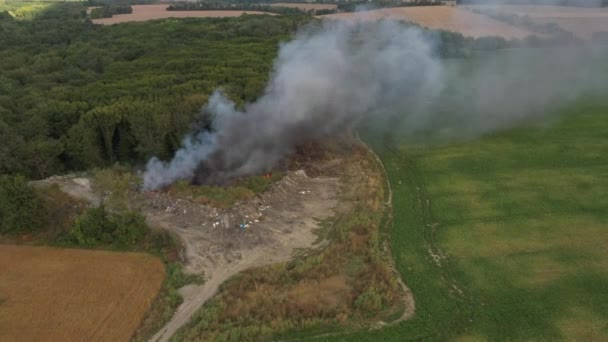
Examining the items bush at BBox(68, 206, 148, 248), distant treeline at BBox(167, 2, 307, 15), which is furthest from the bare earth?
distant treeline at BBox(167, 2, 307, 15)

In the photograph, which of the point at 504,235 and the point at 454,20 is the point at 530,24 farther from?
the point at 504,235

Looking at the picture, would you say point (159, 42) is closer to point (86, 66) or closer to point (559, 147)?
point (86, 66)

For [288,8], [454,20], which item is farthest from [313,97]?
[288,8]

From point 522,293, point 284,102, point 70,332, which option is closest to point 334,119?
point 284,102

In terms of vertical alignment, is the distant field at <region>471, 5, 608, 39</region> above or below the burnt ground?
above

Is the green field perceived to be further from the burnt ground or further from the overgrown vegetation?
the burnt ground
